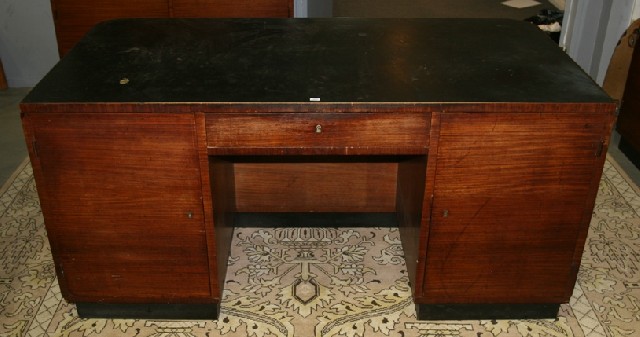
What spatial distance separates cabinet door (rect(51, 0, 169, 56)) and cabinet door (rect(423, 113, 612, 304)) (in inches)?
85.5

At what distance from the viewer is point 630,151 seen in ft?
10.3

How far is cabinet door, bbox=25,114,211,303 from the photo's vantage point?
1.78 m

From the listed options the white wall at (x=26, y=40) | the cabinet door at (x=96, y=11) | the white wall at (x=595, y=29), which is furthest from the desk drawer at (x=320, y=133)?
the white wall at (x=26, y=40)

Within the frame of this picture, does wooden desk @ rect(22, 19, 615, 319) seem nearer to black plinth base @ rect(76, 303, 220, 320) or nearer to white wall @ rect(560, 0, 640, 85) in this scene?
black plinth base @ rect(76, 303, 220, 320)

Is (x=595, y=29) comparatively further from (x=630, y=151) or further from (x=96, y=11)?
(x=96, y=11)

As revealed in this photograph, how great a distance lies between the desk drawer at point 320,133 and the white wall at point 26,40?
2453 millimetres

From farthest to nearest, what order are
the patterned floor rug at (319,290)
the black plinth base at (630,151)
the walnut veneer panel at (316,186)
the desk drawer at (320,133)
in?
the black plinth base at (630,151)
the walnut veneer panel at (316,186)
the patterned floor rug at (319,290)
the desk drawer at (320,133)

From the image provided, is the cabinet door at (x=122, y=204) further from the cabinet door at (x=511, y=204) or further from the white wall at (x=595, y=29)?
the white wall at (x=595, y=29)

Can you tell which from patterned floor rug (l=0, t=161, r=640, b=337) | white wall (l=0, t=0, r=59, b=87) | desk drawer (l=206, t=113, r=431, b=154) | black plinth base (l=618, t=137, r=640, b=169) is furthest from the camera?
white wall (l=0, t=0, r=59, b=87)

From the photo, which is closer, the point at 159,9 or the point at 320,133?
the point at 320,133

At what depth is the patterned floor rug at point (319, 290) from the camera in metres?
2.07

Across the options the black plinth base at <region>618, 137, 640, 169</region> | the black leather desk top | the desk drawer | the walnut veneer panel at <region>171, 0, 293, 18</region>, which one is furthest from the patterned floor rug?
the walnut veneer panel at <region>171, 0, 293, 18</region>

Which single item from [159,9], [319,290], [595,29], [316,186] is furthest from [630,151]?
[159,9]

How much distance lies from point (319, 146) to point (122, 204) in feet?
1.98
